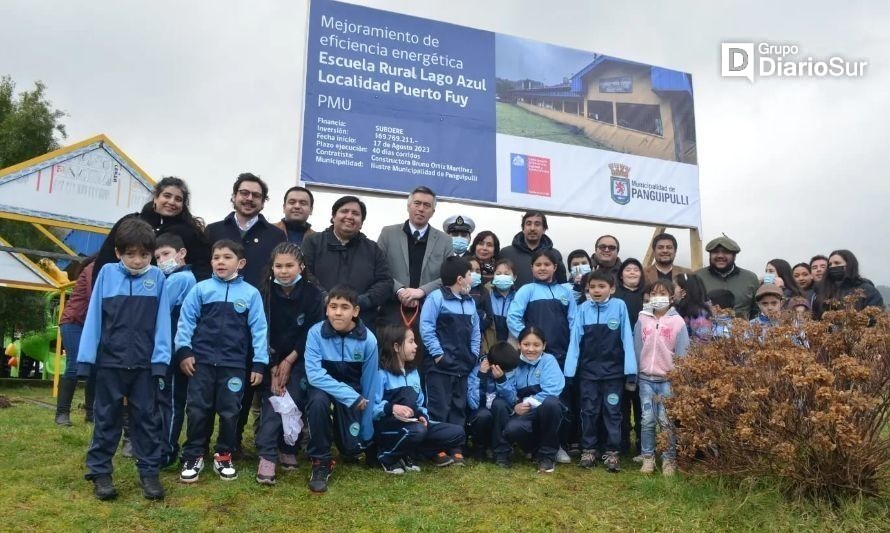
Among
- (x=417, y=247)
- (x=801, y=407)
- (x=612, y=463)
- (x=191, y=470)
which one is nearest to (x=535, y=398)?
(x=612, y=463)

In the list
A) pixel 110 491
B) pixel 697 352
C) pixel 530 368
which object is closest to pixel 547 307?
pixel 530 368

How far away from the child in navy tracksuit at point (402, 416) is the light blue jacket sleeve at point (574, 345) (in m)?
0.94

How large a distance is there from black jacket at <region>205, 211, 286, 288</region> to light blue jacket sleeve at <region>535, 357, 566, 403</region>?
6.94 ft

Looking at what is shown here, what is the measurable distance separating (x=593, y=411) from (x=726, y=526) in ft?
4.68

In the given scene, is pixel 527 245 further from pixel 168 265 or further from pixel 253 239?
pixel 168 265

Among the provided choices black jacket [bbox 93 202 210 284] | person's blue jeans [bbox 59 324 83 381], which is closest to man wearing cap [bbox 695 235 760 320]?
black jacket [bbox 93 202 210 284]

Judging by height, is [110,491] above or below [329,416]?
below

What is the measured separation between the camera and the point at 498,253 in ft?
19.6

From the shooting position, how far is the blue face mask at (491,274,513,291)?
5238mm

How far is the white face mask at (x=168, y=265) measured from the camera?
4176mm

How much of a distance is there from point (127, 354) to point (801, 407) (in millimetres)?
3565

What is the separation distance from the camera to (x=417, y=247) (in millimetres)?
5270

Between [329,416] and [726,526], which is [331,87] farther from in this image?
[726,526]

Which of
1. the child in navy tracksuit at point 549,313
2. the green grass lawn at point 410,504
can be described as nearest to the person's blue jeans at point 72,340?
the green grass lawn at point 410,504
